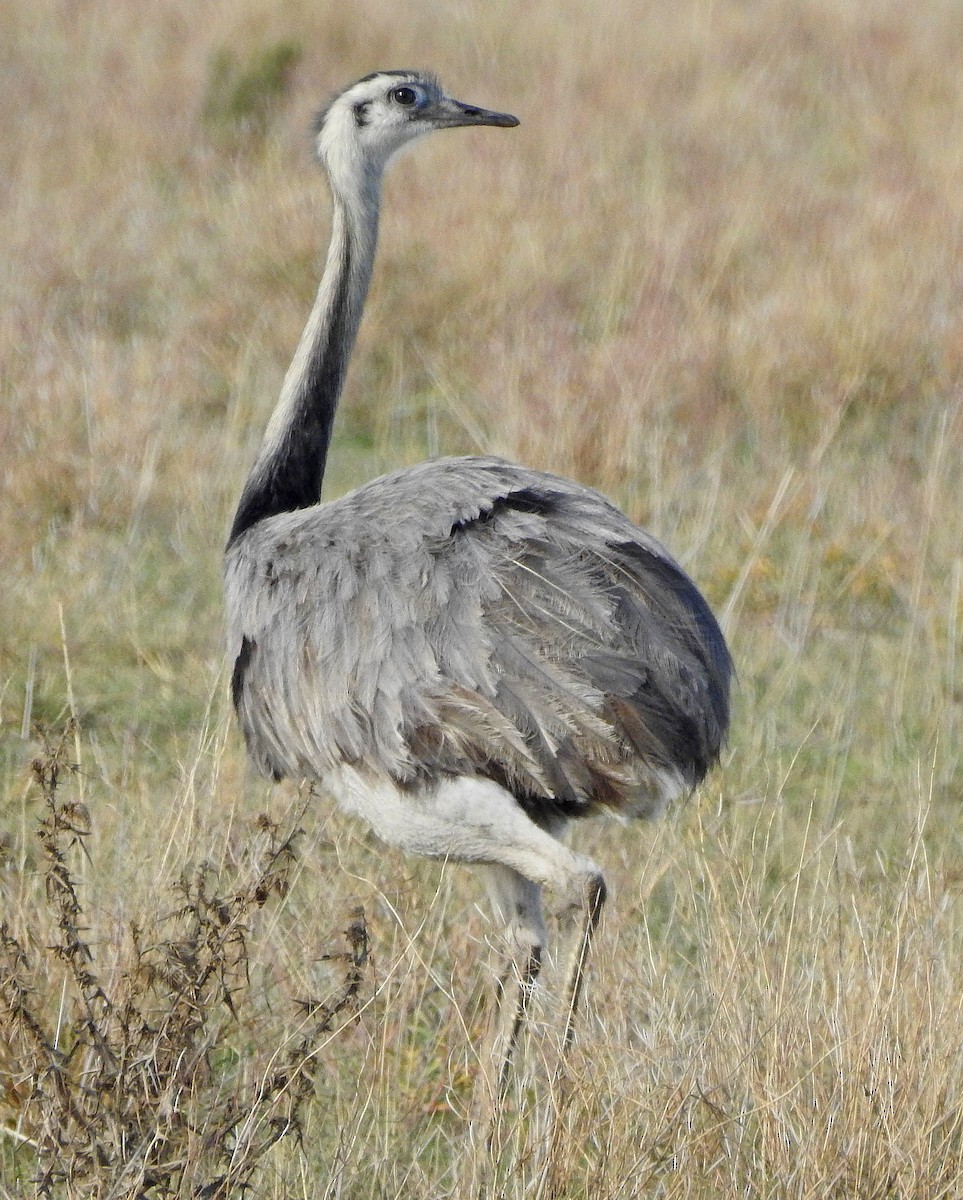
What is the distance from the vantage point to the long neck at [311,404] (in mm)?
4254

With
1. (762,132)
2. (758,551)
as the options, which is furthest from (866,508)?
(762,132)

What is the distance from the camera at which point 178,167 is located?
10492 mm

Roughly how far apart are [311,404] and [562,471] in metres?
2.49

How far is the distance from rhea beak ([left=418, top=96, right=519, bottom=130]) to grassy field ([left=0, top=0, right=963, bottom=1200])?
1.39 metres

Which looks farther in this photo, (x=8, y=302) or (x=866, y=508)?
(x=8, y=302)

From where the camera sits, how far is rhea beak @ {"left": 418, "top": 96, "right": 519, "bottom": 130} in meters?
4.87

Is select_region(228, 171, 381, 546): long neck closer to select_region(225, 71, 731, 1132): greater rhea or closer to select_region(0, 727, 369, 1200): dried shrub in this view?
select_region(225, 71, 731, 1132): greater rhea

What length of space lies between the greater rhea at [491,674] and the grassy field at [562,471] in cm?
18

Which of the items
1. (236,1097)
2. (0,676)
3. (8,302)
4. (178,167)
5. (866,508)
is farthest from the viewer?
(178,167)

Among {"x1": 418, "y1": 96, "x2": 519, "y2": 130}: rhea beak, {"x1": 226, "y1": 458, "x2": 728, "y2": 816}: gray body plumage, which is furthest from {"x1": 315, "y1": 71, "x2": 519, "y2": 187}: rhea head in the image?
{"x1": 226, "y1": 458, "x2": 728, "y2": 816}: gray body plumage

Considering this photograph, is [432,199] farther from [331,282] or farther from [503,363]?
[331,282]

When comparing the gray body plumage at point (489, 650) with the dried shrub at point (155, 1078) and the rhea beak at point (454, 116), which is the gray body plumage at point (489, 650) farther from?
the rhea beak at point (454, 116)

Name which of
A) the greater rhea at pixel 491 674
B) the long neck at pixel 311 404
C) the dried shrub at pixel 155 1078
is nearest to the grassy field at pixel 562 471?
the dried shrub at pixel 155 1078

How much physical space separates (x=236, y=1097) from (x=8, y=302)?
5.75 m
